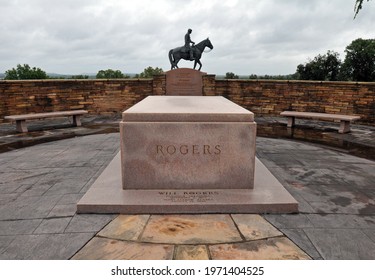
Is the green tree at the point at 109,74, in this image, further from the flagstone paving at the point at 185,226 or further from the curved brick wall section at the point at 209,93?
the flagstone paving at the point at 185,226

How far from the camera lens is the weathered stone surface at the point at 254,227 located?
2660mm

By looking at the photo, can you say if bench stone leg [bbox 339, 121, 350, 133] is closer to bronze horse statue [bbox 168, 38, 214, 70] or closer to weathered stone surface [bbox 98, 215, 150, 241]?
bronze horse statue [bbox 168, 38, 214, 70]

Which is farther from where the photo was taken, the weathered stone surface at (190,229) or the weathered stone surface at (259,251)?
the weathered stone surface at (190,229)

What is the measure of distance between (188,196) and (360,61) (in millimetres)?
34395

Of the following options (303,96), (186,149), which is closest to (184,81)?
(303,96)

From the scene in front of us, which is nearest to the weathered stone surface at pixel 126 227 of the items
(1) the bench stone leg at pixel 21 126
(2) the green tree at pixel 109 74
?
(1) the bench stone leg at pixel 21 126

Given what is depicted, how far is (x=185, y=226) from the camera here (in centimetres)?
281

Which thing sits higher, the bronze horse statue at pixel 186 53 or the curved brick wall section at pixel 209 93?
the bronze horse statue at pixel 186 53

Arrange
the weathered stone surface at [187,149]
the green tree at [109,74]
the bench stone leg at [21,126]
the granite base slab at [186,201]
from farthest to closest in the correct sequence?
1. the green tree at [109,74]
2. the bench stone leg at [21,126]
3. the weathered stone surface at [187,149]
4. the granite base slab at [186,201]

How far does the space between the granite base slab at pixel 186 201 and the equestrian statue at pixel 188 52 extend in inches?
298

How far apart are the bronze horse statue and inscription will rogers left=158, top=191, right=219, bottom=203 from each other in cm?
757

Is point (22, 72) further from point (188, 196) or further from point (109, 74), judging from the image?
point (188, 196)

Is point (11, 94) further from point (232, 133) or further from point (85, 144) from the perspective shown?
point (232, 133)

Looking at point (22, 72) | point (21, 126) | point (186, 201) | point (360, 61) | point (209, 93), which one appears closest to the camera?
point (186, 201)
